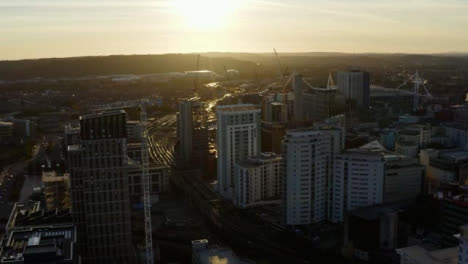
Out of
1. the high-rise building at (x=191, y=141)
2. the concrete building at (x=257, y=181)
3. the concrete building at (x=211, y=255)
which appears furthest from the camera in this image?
the high-rise building at (x=191, y=141)

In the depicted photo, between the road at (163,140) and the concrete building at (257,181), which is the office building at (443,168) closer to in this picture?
the concrete building at (257,181)

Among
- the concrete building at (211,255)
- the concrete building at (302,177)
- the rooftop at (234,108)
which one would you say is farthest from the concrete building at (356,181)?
the concrete building at (211,255)

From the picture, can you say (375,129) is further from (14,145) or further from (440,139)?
(14,145)

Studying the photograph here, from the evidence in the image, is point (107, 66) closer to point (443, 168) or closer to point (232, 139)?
point (232, 139)

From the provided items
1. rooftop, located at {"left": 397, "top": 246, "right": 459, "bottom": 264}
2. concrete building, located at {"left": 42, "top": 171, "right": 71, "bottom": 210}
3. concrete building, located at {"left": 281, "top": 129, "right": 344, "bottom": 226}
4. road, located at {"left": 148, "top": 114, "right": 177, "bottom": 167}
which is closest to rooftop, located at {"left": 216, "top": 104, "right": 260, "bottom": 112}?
concrete building, located at {"left": 281, "top": 129, "right": 344, "bottom": 226}

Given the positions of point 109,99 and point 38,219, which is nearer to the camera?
point 38,219

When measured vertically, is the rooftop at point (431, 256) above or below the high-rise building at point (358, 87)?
below

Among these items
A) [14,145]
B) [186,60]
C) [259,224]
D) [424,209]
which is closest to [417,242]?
[424,209]
